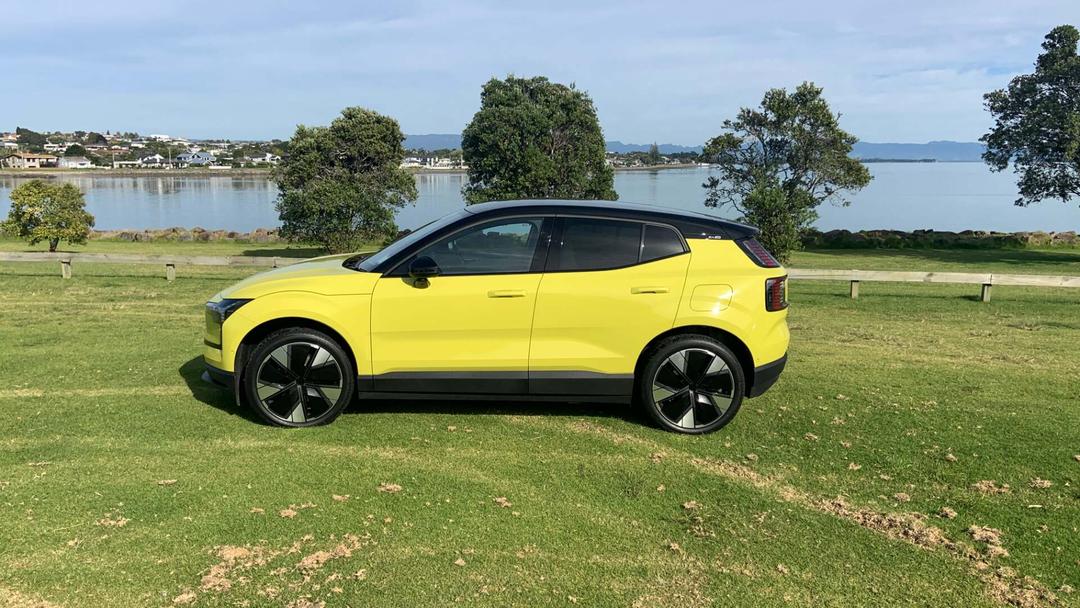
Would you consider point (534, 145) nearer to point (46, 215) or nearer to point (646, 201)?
point (646, 201)

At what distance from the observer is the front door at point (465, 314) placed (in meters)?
4.90

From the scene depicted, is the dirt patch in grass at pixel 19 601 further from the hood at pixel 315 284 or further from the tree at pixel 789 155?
the tree at pixel 789 155

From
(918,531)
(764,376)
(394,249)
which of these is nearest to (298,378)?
(394,249)

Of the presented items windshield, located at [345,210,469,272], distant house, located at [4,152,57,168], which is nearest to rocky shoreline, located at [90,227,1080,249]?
windshield, located at [345,210,469,272]

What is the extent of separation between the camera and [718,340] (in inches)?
198

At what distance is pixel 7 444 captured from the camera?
14.9 ft

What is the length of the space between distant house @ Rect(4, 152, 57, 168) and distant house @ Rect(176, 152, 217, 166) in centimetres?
2234

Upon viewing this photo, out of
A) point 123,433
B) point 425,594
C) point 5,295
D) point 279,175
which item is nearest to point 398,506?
point 425,594

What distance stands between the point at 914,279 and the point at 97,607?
41.8ft

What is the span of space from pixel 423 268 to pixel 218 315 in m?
1.54

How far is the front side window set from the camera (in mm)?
4996

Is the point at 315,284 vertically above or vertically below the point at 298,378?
above

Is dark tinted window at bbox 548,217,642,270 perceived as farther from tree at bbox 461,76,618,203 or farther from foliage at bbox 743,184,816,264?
tree at bbox 461,76,618,203

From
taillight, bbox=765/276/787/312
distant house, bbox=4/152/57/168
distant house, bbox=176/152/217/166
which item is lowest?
taillight, bbox=765/276/787/312
